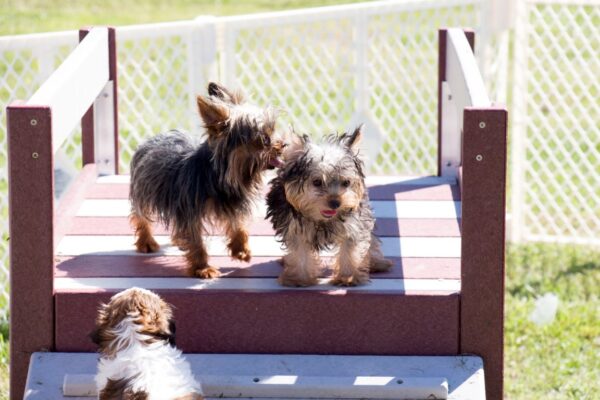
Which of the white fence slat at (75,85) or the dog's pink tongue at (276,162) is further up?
the white fence slat at (75,85)

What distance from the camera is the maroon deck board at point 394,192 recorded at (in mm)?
6855

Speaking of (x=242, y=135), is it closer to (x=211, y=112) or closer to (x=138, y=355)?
(x=211, y=112)

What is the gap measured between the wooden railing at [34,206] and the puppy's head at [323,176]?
101 cm

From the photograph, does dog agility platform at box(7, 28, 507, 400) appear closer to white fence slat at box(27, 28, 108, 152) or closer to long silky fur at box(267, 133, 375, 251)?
white fence slat at box(27, 28, 108, 152)

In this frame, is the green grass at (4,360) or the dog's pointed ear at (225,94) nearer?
the dog's pointed ear at (225,94)

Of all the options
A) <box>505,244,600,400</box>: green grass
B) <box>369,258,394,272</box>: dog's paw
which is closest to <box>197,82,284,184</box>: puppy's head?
<box>369,258,394,272</box>: dog's paw

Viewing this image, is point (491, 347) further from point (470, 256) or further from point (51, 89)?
point (51, 89)

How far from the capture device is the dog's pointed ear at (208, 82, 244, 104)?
17.5 ft

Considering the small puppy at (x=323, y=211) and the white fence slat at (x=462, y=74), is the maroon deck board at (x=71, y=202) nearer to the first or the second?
the small puppy at (x=323, y=211)

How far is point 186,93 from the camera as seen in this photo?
896 centimetres

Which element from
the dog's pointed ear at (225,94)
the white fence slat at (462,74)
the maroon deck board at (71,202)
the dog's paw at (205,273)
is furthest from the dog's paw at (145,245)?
the white fence slat at (462,74)

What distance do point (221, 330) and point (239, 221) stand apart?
0.53 metres

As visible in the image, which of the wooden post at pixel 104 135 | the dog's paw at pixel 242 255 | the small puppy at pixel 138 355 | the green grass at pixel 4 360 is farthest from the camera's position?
the wooden post at pixel 104 135

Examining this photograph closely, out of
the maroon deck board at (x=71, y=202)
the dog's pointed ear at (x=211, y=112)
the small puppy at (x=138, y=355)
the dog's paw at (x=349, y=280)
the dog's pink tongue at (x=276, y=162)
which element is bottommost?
the small puppy at (x=138, y=355)
